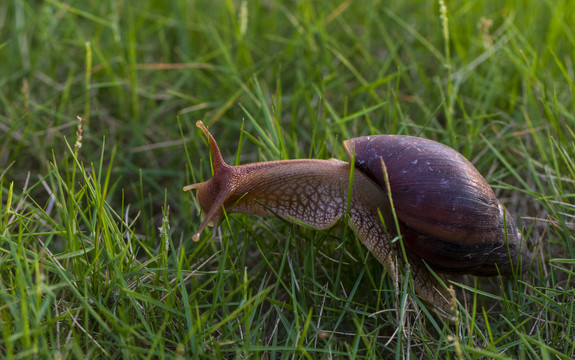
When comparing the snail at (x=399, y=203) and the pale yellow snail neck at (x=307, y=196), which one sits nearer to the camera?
the snail at (x=399, y=203)

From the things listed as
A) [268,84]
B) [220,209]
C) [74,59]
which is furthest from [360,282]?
[74,59]

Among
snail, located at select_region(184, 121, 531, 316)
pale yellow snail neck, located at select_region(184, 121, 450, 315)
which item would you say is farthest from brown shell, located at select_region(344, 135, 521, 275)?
pale yellow snail neck, located at select_region(184, 121, 450, 315)

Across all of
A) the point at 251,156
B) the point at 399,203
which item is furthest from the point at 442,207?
the point at 251,156

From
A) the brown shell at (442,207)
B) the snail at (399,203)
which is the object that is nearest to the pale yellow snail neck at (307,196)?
the snail at (399,203)

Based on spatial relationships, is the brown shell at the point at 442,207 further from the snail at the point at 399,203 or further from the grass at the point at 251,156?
the grass at the point at 251,156

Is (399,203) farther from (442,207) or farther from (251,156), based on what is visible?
(251,156)

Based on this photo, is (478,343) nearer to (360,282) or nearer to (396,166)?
(360,282)

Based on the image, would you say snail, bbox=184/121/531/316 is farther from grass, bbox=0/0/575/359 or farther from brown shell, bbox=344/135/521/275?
grass, bbox=0/0/575/359

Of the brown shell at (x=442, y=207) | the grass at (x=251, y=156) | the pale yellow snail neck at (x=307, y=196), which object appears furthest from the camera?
the pale yellow snail neck at (x=307, y=196)
